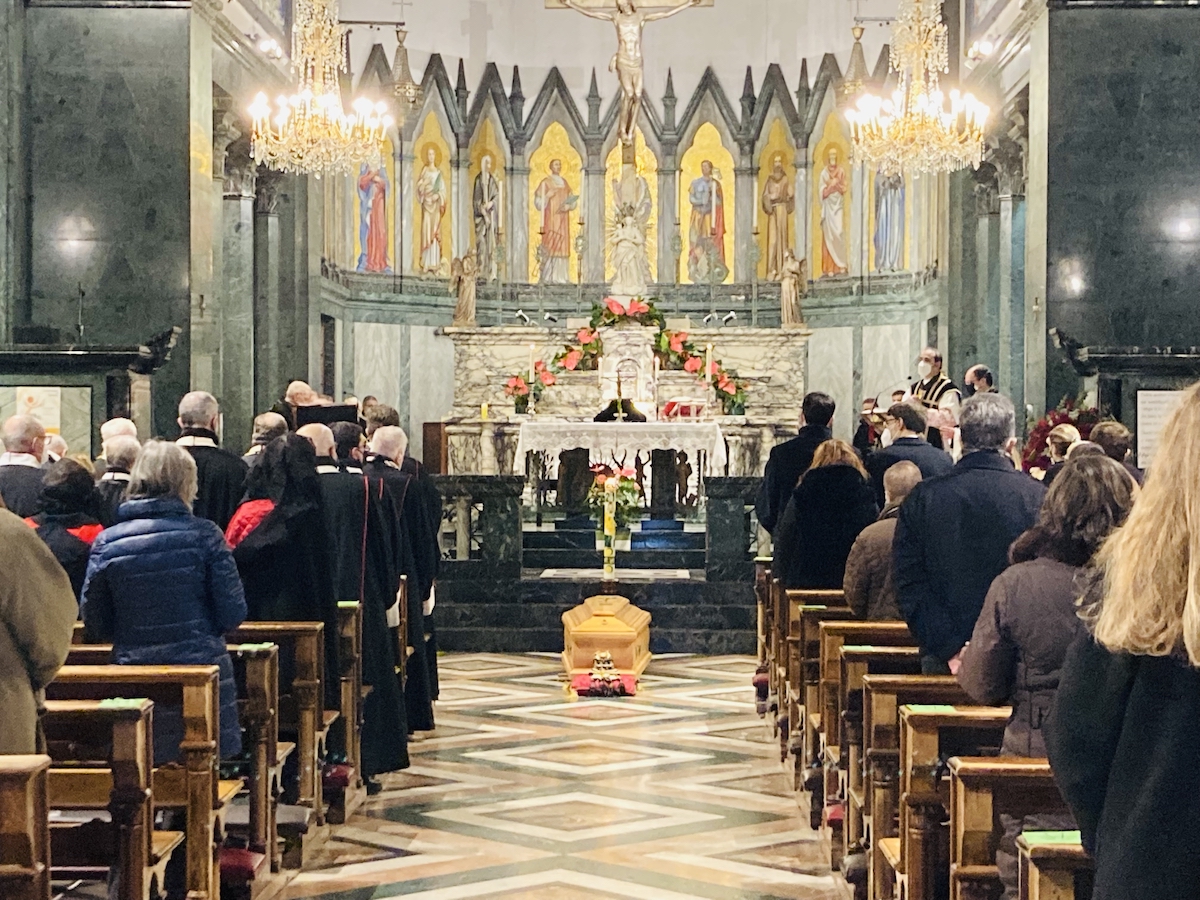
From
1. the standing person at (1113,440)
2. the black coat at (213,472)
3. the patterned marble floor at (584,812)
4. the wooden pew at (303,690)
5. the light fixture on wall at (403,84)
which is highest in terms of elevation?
the light fixture on wall at (403,84)

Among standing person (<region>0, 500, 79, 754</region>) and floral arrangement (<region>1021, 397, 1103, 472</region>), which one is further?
floral arrangement (<region>1021, 397, 1103, 472</region>)

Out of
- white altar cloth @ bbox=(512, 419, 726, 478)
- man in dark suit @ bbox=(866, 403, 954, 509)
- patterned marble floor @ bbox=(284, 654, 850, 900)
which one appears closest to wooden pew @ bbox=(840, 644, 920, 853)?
patterned marble floor @ bbox=(284, 654, 850, 900)

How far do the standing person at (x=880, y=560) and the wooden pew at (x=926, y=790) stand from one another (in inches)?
78.0

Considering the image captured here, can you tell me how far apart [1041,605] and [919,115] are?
11.0m

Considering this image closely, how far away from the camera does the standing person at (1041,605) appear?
4.25 m

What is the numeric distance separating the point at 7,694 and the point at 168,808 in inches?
55.0

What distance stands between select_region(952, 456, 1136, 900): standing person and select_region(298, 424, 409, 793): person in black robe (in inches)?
147

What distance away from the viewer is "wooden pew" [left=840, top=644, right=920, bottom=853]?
621 cm

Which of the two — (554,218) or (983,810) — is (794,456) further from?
(554,218)

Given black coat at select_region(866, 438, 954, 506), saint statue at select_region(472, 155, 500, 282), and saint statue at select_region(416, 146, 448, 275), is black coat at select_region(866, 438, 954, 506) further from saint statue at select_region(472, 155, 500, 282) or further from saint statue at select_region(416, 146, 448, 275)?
saint statue at select_region(472, 155, 500, 282)

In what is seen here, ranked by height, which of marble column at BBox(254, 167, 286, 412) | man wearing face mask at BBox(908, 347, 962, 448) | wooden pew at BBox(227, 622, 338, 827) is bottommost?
wooden pew at BBox(227, 622, 338, 827)

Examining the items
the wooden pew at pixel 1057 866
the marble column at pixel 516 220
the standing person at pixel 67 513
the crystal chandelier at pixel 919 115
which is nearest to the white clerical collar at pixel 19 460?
the standing person at pixel 67 513

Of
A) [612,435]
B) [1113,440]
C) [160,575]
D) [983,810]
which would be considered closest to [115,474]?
[160,575]

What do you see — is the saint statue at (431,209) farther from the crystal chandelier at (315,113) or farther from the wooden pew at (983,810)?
the wooden pew at (983,810)
